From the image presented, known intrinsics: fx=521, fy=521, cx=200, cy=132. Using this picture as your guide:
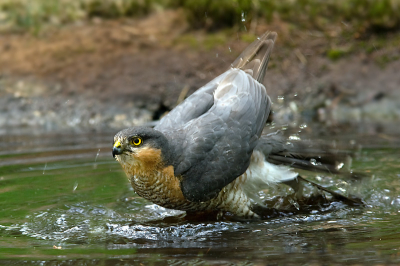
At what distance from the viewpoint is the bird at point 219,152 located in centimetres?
414

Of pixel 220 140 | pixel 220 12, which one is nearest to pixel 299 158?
pixel 220 140

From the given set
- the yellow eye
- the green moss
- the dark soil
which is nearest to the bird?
the yellow eye

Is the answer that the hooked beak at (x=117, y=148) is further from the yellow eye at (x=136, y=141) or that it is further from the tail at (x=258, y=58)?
the tail at (x=258, y=58)

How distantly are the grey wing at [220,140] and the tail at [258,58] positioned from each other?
31 centimetres

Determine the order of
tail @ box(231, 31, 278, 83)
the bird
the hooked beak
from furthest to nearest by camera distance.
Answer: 1. tail @ box(231, 31, 278, 83)
2. the bird
3. the hooked beak

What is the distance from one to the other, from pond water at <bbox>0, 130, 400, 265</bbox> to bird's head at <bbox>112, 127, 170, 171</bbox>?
1.84 feet

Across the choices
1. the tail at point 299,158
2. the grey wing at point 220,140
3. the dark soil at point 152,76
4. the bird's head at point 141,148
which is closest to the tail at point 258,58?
the grey wing at point 220,140

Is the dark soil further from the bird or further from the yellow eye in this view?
the yellow eye

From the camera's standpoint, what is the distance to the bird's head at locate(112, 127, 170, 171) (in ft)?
12.8

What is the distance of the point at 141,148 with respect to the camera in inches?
158

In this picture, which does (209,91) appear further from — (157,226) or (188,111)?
(157,226)

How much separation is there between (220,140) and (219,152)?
11 cm

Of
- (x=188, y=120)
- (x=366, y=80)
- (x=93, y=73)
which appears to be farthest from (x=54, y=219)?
(x=366, y=80)

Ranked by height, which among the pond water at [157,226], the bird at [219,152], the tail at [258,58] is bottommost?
the pond water at [157,226]
